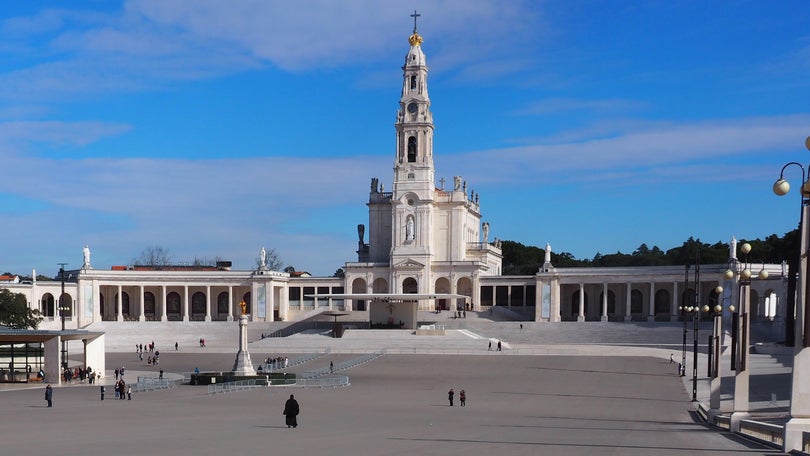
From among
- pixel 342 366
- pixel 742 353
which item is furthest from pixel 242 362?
pixel 742 353

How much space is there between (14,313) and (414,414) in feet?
195

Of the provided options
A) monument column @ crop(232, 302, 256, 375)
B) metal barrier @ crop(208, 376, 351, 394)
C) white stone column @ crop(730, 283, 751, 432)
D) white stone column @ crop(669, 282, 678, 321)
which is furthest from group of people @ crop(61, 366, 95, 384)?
white stone column @ crop(669, 282, 678, 321)

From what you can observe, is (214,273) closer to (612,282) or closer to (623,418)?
(612,282)

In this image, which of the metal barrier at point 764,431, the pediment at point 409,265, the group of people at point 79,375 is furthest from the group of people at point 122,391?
the pediment at point 409,265

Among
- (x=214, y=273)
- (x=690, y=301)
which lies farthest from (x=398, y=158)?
(x=690, y=301)

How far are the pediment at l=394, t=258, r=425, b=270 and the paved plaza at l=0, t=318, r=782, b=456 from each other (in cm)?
3146

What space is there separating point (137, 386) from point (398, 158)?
2299 inches

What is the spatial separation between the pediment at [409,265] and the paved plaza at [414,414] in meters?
31.5

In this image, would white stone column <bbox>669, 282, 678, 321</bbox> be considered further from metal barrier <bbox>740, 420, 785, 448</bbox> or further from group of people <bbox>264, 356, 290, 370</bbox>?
metal barrier <bbox>740, 420, 785, 448</bbox>

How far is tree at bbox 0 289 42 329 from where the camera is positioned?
83250 mm

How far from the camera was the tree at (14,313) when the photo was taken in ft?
273

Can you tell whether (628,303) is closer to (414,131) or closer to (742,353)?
(414,131)

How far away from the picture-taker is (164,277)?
102 metres

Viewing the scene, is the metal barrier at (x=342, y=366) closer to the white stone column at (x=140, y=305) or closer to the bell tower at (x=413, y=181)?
the bell tower at (x=413, y=181)
